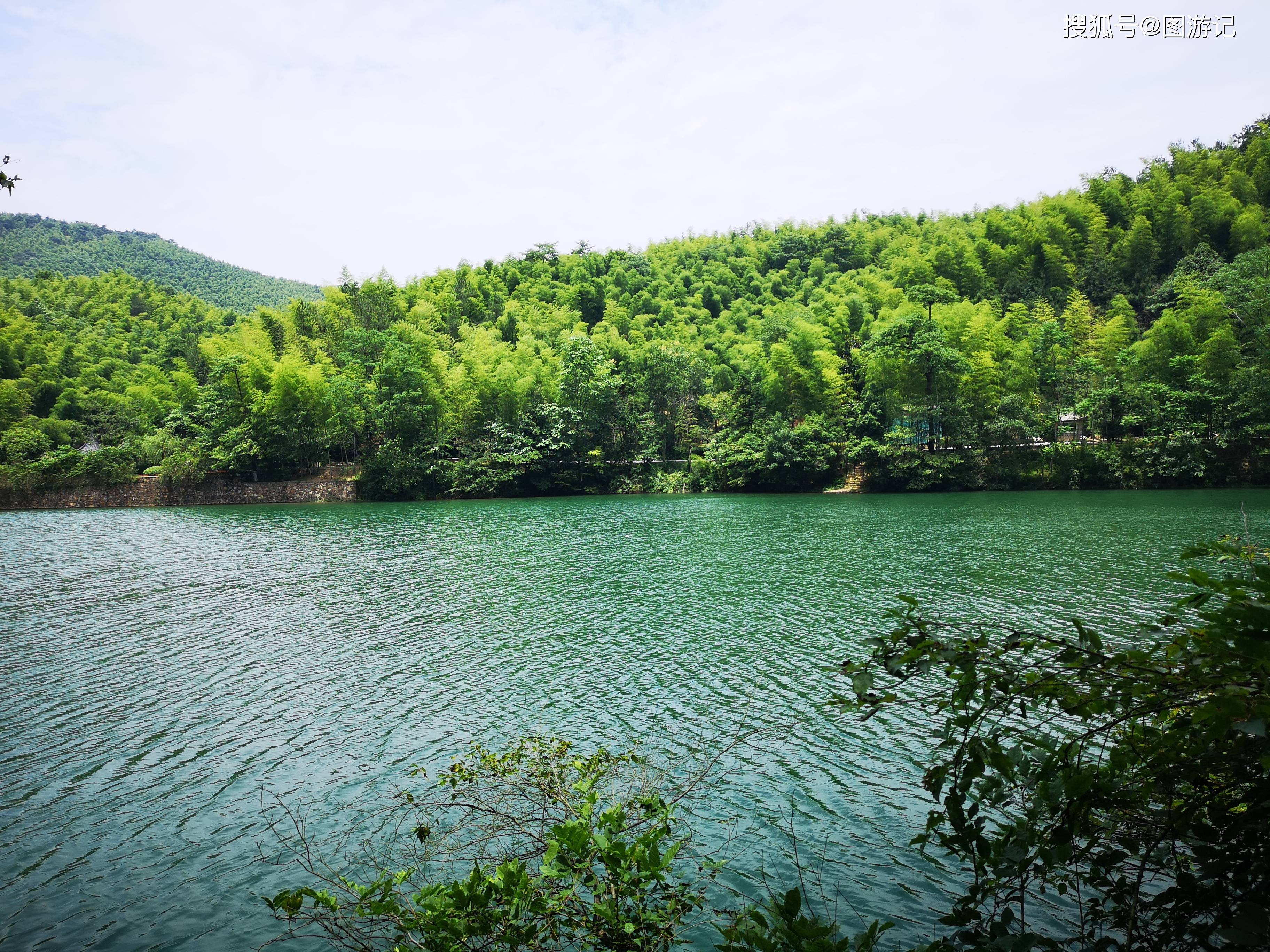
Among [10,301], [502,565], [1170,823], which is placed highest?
[10,301]

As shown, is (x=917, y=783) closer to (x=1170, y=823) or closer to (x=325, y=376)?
(x=1170, y=823)

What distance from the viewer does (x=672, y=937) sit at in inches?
155

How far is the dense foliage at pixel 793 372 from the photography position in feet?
158

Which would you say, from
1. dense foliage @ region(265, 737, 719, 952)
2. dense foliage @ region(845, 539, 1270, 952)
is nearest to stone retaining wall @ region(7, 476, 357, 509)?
dense foliage @ region(265, 737, 719, 952)

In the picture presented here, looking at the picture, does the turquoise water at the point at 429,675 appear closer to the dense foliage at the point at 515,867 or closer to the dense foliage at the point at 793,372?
the dense foliage at the point at 515,867

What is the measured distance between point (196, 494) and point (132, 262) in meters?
115

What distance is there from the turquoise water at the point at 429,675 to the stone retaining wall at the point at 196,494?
1126 inches

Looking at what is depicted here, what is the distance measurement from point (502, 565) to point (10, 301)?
106614 mm

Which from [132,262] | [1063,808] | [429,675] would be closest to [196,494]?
[429,675]

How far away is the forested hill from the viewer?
13188 centimetres

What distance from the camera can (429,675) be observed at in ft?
44.1

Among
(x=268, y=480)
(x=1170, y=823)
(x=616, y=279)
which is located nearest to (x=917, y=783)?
(x=1170, y=823)

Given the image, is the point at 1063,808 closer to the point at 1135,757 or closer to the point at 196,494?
the point at 1135,757

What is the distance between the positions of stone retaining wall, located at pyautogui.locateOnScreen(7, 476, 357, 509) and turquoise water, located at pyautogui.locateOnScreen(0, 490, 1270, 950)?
2861 centimetres
